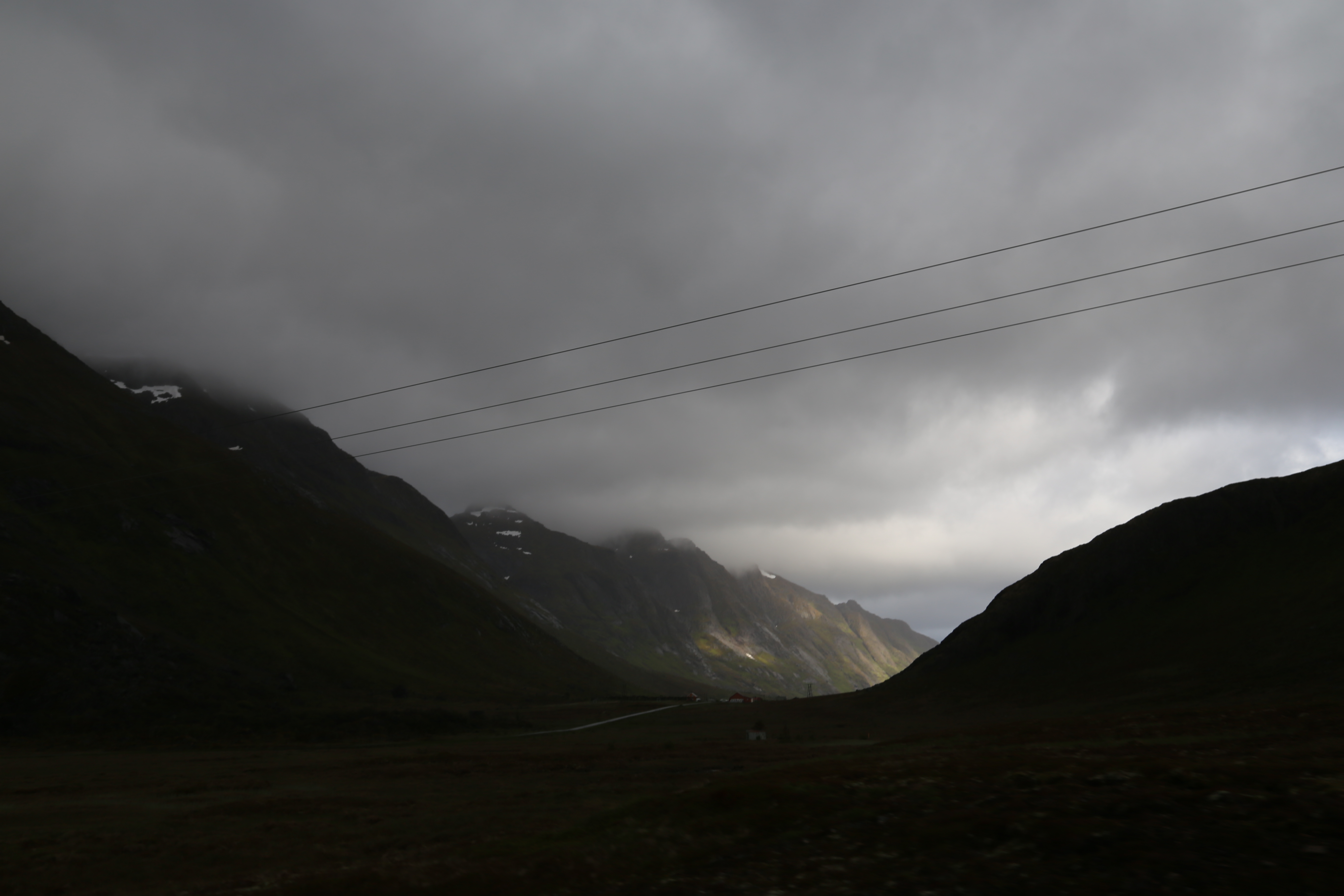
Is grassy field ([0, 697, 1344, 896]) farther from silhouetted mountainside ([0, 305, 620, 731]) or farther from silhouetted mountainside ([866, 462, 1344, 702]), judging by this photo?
silhouetted mountainside ([0, 305, 620, 731])

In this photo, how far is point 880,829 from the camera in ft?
61.9

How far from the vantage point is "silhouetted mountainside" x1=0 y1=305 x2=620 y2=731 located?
95.9m

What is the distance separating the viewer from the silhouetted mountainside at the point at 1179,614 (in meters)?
70.7

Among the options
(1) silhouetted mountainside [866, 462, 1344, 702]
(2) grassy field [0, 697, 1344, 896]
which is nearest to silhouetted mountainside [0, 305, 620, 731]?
(2) grassy field [0, 697, 1344, 896]

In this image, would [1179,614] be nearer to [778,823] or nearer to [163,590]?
[778,823]

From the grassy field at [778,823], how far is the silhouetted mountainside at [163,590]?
54.0 meters

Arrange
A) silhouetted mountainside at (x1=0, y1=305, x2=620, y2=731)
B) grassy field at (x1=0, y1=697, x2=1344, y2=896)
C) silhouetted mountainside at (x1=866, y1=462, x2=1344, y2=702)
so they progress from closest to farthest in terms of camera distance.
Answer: grassy field at (x1=0, y1=697, x2=1344, y2=896) < silhouetted mountainside at (x1=866, y1=462, x2=1344, y2=702) < silhouetted mountainside at (x1=0, y1=305, x2=620, y2=731)

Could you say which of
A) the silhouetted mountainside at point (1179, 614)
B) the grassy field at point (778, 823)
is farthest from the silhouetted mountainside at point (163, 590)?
the silhouetted mountainside at point (1179, 614)

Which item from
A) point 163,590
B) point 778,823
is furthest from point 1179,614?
point 163,590

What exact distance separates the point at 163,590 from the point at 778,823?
5826 inches

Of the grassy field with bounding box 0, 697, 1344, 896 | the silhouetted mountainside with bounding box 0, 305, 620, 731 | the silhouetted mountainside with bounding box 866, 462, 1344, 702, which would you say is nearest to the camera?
the grassy field with bounding box 0, 697, 1344, 896

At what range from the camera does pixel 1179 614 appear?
89250 millimetres

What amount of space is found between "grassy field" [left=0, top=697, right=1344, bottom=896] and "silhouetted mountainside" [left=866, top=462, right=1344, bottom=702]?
104 ft

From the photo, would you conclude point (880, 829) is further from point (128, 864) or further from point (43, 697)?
point (43, 697)
